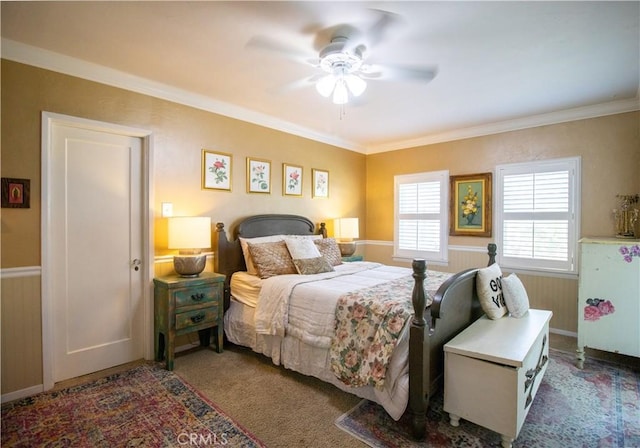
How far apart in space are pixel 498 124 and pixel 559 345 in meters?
2.67

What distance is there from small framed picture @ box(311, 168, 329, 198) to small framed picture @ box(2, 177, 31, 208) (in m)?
3.08

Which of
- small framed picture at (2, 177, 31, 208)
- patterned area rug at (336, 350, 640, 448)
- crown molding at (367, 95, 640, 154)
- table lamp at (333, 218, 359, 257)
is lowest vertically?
patterned area rug at (336, 350, 640, 448)

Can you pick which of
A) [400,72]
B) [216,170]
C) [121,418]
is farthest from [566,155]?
[121,418]

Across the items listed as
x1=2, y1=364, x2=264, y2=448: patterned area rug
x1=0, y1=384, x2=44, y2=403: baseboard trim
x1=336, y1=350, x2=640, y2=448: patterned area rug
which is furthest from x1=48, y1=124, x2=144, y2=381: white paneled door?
x1=336, y1=350, x2=640, y2=448: patterned area rug

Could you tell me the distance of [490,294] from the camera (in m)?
2.65

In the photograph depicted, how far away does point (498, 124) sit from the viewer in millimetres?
4184

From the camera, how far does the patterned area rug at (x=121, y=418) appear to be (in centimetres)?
198

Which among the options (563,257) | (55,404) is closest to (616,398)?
(563,257)

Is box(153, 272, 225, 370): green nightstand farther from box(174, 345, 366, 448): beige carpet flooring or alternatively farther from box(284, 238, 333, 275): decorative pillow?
box(284, 238, 333, 275): decorative pillow

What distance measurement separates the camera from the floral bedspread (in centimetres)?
210

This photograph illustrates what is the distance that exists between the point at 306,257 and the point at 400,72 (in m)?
1.98

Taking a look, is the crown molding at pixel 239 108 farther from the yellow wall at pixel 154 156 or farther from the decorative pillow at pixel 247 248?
the decorative pillow at pixel 247 248

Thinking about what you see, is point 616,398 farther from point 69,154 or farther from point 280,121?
point 69,154

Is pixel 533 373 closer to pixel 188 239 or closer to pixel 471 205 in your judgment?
pixel 471 205
